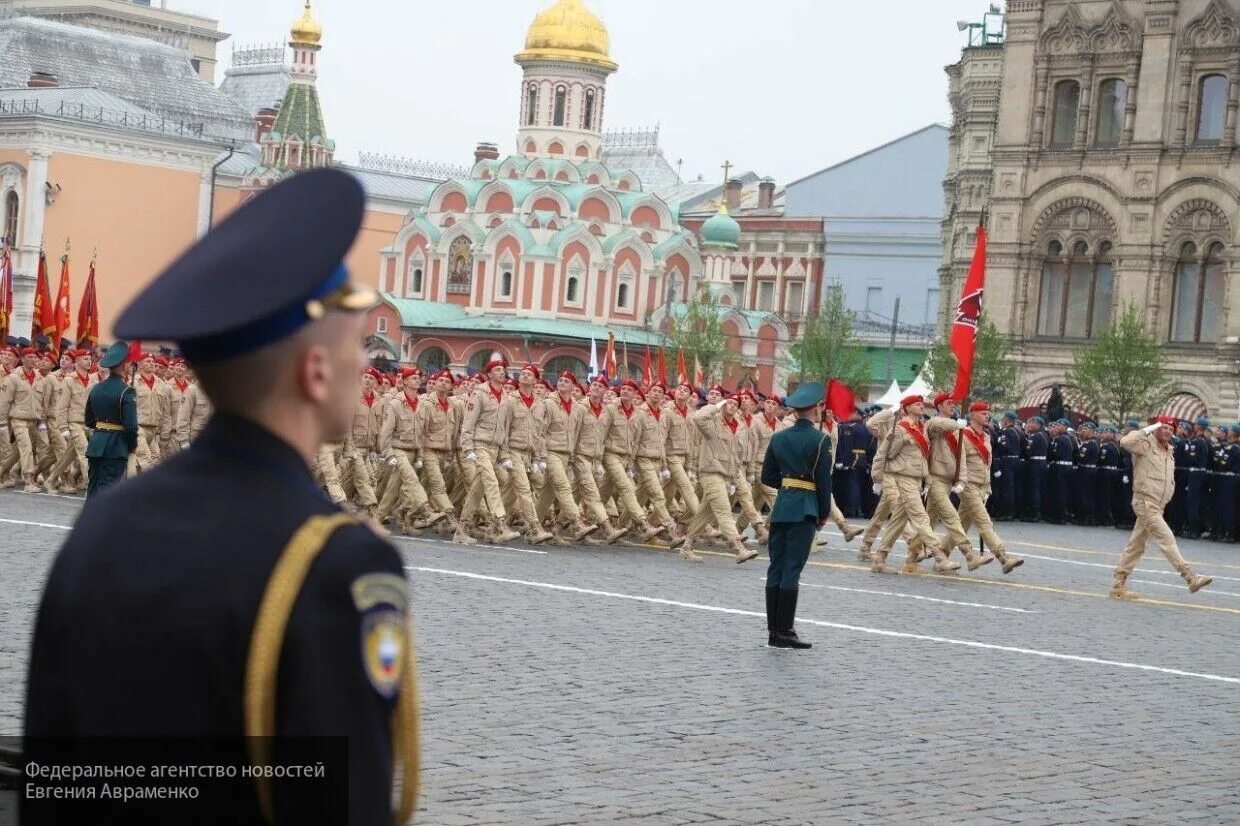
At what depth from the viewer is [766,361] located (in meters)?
78.1

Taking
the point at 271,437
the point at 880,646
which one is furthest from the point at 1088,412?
the point at 271,437

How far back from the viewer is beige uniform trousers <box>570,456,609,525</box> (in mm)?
22109

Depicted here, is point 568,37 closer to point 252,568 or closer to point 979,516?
point 979,516

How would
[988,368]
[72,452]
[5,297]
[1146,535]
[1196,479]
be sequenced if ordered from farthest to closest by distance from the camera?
[988,368], [5,297], [1196,479], [72,452], [1146,535]

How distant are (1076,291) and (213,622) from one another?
5337 centimetres

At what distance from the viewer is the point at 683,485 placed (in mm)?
22656

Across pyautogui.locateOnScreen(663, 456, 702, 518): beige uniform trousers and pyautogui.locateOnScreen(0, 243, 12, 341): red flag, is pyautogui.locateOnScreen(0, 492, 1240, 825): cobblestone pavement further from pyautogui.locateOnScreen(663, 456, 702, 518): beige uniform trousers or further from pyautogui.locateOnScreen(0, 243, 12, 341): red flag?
pyautogui.locateOnScreen(0, 243, 12, 341): red flag

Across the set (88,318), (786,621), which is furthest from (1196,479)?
(786,621)

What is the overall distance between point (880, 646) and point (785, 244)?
241 ft

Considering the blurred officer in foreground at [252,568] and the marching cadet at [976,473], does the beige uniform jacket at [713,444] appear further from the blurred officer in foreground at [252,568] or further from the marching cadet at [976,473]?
the blurred officer in foreground at [252,568]

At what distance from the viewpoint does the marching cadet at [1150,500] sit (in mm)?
18672

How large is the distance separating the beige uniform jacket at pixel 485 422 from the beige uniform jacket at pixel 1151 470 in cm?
639

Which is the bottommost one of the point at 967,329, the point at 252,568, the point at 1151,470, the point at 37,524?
the point at 37,524

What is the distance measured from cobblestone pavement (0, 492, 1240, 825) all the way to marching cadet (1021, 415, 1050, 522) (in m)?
14.5
